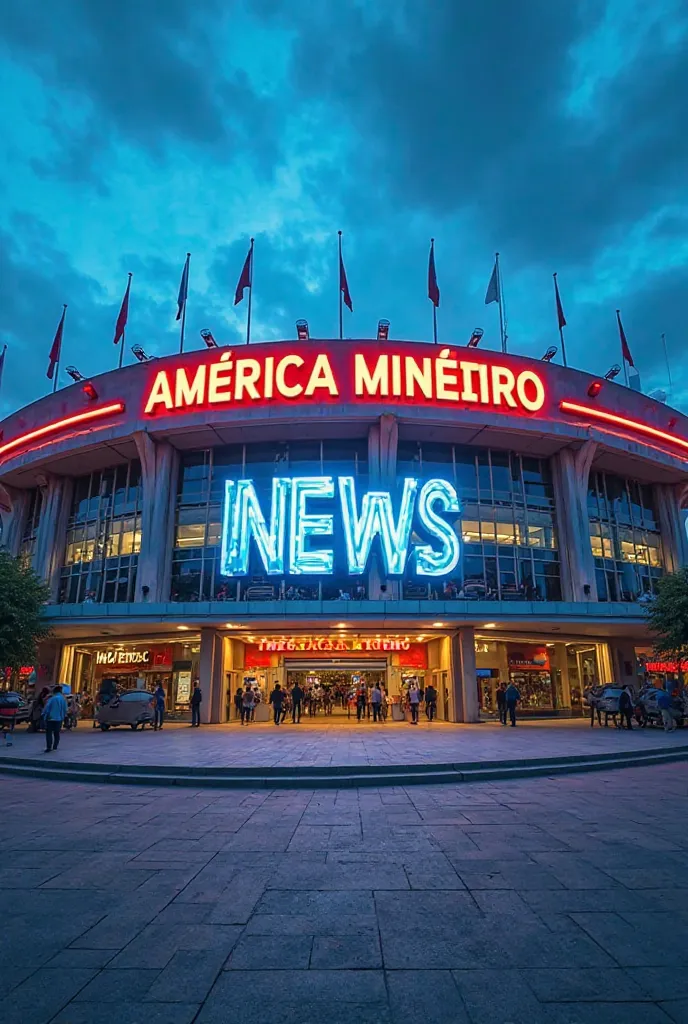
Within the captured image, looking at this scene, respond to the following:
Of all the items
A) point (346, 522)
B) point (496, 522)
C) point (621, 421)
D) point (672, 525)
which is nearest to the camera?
point (346, 522)

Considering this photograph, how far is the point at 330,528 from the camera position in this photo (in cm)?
2814

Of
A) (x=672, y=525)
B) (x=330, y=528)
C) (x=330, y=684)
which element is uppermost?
(x=672, y=525)

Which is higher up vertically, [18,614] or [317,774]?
[18,614]

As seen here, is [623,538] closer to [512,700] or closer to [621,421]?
[621,421]

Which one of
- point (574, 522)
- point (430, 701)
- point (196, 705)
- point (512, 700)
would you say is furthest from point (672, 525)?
point (196, 705)

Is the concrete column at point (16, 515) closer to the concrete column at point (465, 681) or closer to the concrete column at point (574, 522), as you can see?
the concrete column at point (465, 681)

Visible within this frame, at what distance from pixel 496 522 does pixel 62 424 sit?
24972mm

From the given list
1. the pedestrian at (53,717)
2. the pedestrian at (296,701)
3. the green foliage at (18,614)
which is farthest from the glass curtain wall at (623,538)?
the green foliage at (18,614)

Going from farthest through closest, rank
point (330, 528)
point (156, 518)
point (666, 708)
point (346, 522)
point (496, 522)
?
point (496, 522) → point (156, 518) → point (330, 528) → point (346, 522) → point (666, 708)

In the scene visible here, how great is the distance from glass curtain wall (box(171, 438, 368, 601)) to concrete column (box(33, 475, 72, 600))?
8264mm

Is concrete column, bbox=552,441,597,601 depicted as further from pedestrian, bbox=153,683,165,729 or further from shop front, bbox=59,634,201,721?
pedestrian, bbox=153,683,165,729

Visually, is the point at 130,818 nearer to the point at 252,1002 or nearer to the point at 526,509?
the point at 252,1002

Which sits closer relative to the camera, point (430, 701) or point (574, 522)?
point (430, 701)

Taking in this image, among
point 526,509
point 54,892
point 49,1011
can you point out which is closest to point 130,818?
point 54,892
